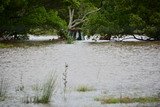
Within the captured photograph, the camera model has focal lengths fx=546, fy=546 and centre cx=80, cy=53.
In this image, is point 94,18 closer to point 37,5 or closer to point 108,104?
point 37,5

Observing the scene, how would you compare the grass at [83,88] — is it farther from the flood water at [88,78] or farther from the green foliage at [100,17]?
the green foliage at [100,17]

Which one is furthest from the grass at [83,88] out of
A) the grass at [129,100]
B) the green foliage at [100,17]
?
the green foliage at [100,17]

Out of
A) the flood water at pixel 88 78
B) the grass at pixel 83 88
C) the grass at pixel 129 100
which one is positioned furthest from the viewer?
the grass at pixel 83 88

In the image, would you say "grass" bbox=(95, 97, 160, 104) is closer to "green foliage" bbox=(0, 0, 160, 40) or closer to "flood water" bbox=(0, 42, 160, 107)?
"flood water" bbox=(0, 42, 160, 107)

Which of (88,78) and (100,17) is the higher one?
(100,17)

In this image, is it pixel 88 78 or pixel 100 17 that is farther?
pixel 100 17

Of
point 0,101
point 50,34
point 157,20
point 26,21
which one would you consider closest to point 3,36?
point 26,21

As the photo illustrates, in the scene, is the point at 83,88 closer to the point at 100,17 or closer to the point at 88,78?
the point at 88,78

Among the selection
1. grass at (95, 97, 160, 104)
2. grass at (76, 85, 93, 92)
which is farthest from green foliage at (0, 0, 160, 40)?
grass at (95, 97, 160, 104)

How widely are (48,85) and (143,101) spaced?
2.14 meters

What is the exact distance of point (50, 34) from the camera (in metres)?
75.6

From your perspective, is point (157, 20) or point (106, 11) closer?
point (157, 20)

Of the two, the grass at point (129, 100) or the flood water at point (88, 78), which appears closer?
the grass at point (129, 100)

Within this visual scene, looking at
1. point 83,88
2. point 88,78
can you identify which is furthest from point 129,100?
point 88,78
